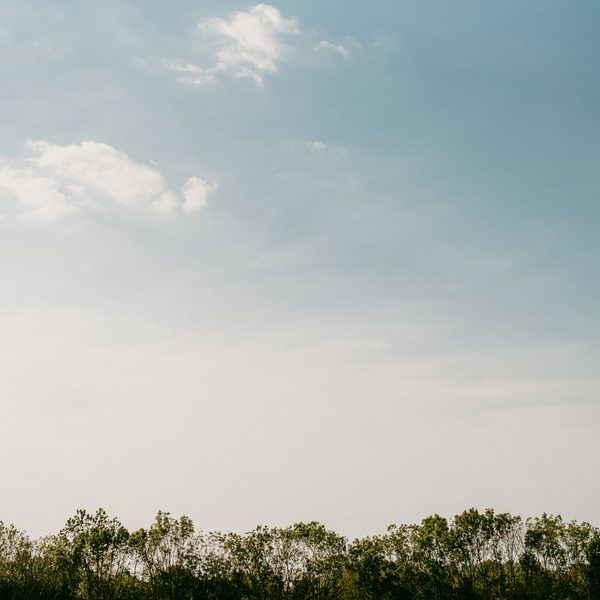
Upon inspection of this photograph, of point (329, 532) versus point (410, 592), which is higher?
point (329, 532)

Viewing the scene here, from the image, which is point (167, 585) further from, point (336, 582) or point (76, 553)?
point (336, 582)

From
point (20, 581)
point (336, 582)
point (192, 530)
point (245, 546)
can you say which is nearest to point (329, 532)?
point (336, 582)

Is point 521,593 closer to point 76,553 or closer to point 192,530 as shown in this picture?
point 192,530

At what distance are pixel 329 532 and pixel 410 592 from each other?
9.80m

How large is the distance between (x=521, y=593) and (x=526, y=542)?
16.2 feet

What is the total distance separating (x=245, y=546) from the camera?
196 feet

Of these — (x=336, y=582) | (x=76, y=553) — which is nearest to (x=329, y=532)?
(x=336, y=582)

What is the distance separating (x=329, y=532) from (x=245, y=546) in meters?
8.81

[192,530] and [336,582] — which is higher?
[192,530]

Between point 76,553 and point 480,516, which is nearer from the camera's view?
point 76,553

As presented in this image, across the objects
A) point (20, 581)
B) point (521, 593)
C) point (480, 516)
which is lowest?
point (521, 593)

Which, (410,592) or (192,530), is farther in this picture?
(192,530)

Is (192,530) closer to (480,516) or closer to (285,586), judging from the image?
(285,586)

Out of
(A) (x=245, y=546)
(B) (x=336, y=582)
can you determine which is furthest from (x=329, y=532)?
(A) (x=245, y=546)
